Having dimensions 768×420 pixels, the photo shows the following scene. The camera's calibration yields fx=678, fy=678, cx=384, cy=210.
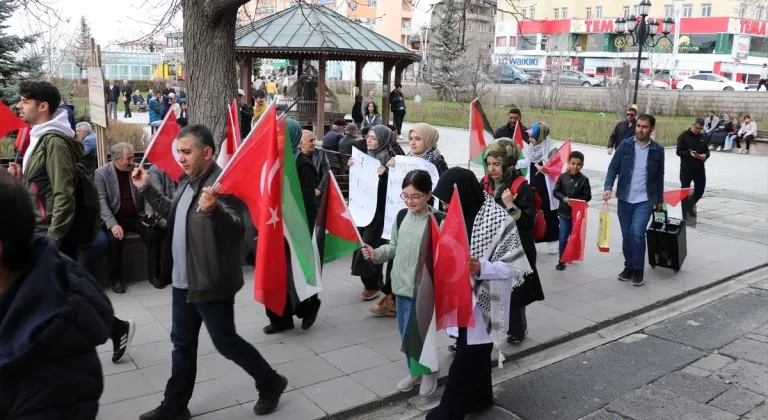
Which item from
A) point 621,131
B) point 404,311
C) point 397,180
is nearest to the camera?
point 404,311

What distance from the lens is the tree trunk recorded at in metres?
7.48

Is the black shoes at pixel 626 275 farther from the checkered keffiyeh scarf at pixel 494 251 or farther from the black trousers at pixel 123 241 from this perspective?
the black trousers at pixel 123 241

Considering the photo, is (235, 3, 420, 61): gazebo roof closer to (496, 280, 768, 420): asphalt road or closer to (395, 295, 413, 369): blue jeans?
(496, 280, 768, 420): asphalt road

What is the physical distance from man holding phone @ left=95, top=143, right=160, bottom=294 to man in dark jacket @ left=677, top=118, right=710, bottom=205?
907 centimetres

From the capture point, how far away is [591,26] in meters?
68.3

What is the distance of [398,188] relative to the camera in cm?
638

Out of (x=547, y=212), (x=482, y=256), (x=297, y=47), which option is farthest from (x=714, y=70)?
(x=482, y=256)

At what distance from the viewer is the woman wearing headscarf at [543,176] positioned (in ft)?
29.8

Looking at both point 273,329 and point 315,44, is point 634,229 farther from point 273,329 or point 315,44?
point 315,44

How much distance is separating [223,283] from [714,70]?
63.4 meters

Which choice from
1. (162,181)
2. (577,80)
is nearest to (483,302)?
(162,181)

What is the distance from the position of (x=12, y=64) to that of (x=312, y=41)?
7.62 meters

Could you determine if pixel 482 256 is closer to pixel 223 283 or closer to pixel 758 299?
pixel 223 283

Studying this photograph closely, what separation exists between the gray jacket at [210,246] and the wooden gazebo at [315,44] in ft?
49.0
